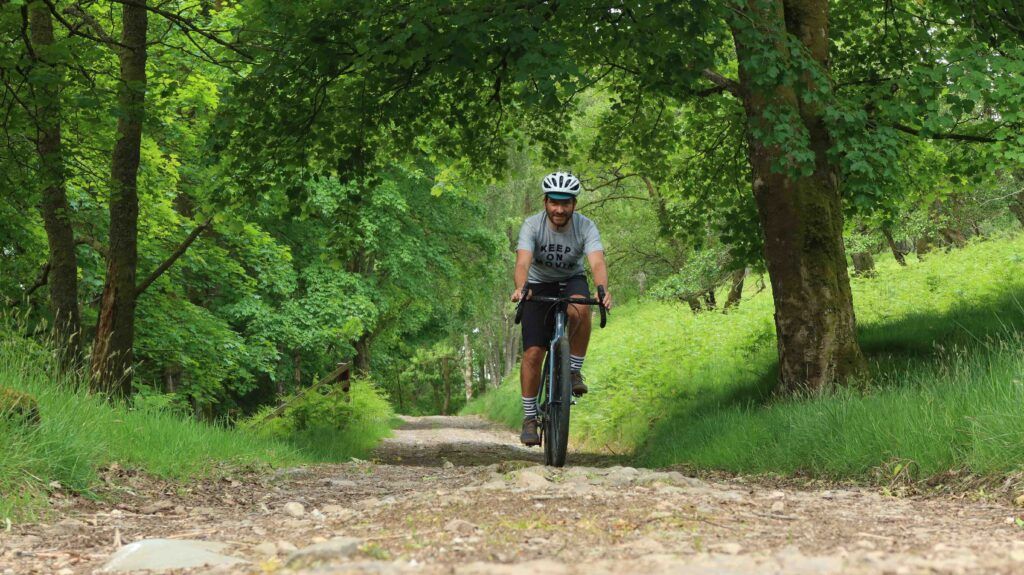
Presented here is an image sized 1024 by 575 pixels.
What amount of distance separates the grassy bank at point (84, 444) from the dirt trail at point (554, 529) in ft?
0.74

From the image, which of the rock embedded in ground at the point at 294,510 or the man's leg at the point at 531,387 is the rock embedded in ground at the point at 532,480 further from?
the man's leg at the point at 531,387

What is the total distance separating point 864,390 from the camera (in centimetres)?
820

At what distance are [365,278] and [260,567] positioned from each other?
22.9 m

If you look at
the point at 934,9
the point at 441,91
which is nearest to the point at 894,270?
the point at 934,9

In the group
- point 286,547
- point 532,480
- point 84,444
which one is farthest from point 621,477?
point 84,444

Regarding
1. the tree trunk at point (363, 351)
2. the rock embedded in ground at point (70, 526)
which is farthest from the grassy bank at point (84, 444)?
the tree trunk at point (363, 351)

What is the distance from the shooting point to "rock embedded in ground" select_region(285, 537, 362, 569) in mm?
2830

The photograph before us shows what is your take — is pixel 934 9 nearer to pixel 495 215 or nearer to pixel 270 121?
pixel 270 121

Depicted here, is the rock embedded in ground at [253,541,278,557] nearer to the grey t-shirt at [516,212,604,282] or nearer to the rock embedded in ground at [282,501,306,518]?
the rock embedded in ground at [282,501,306,518]

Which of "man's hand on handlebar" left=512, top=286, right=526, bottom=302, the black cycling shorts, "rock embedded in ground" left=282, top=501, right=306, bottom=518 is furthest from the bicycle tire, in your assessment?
"rock embedded in ground" left=282, top=501, right=306, bottom=518

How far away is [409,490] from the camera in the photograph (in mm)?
6578

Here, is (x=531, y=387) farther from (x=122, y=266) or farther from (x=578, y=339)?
(x=122, y=266)

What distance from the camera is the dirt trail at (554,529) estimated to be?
275 cm

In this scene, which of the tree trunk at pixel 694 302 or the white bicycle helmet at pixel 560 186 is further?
the tree trunk at pixel 694 302
